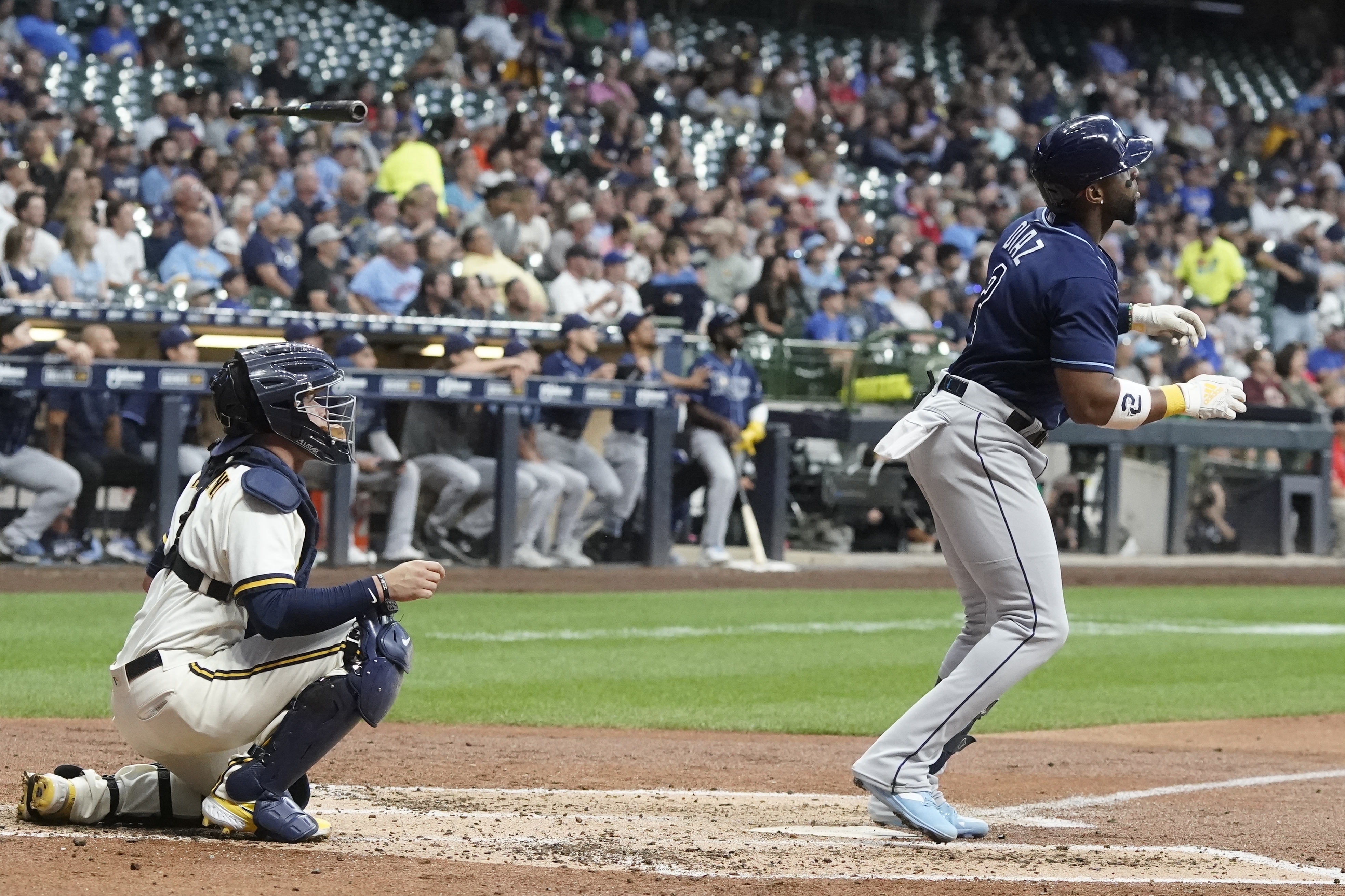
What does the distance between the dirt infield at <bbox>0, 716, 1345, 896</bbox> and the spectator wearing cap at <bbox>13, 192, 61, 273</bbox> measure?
6975 mm

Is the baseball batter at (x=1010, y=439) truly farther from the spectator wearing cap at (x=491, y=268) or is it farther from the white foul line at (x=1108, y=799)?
the spectator wearing cap at (x=491, y=268)

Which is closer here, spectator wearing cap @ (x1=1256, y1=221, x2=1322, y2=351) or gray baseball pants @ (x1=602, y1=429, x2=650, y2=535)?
gray baseball pants @ (x1=602, y1=429, x2=650, y2=535)

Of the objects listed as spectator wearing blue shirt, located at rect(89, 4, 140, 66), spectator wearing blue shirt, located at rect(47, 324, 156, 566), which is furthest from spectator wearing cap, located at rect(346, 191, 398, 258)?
spectator wearing blue shirt, located at rect(89, 4, 140, 66)

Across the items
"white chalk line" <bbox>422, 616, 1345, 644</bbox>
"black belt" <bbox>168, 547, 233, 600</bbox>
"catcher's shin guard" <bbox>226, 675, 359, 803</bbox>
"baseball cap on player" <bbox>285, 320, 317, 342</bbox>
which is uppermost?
"baseball cap on player" <bbox>285, 320, 317, 342</bbox>

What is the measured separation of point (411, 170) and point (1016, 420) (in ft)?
40.3

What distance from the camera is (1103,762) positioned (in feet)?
21.6

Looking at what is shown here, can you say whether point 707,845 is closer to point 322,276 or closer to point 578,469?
point 578,469

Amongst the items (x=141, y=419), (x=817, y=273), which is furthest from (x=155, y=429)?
(x=817, y=273)

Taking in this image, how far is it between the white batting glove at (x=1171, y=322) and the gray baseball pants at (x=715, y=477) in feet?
29.4

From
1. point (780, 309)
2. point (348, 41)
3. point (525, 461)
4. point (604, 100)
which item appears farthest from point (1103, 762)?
point (348, 41)

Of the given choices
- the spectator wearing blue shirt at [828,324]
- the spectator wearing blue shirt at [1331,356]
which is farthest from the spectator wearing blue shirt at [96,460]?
the spectator wearing blue shirt at [1331,356]

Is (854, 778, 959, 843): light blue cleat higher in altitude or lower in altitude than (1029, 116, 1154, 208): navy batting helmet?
lower

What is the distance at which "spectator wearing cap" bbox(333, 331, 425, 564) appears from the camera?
12.7 m

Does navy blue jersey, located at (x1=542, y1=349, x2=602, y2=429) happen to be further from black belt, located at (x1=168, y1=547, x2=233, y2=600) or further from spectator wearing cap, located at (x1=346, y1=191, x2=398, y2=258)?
black belt, located at (x1=168, y1=547, x2=233, y2=600)
